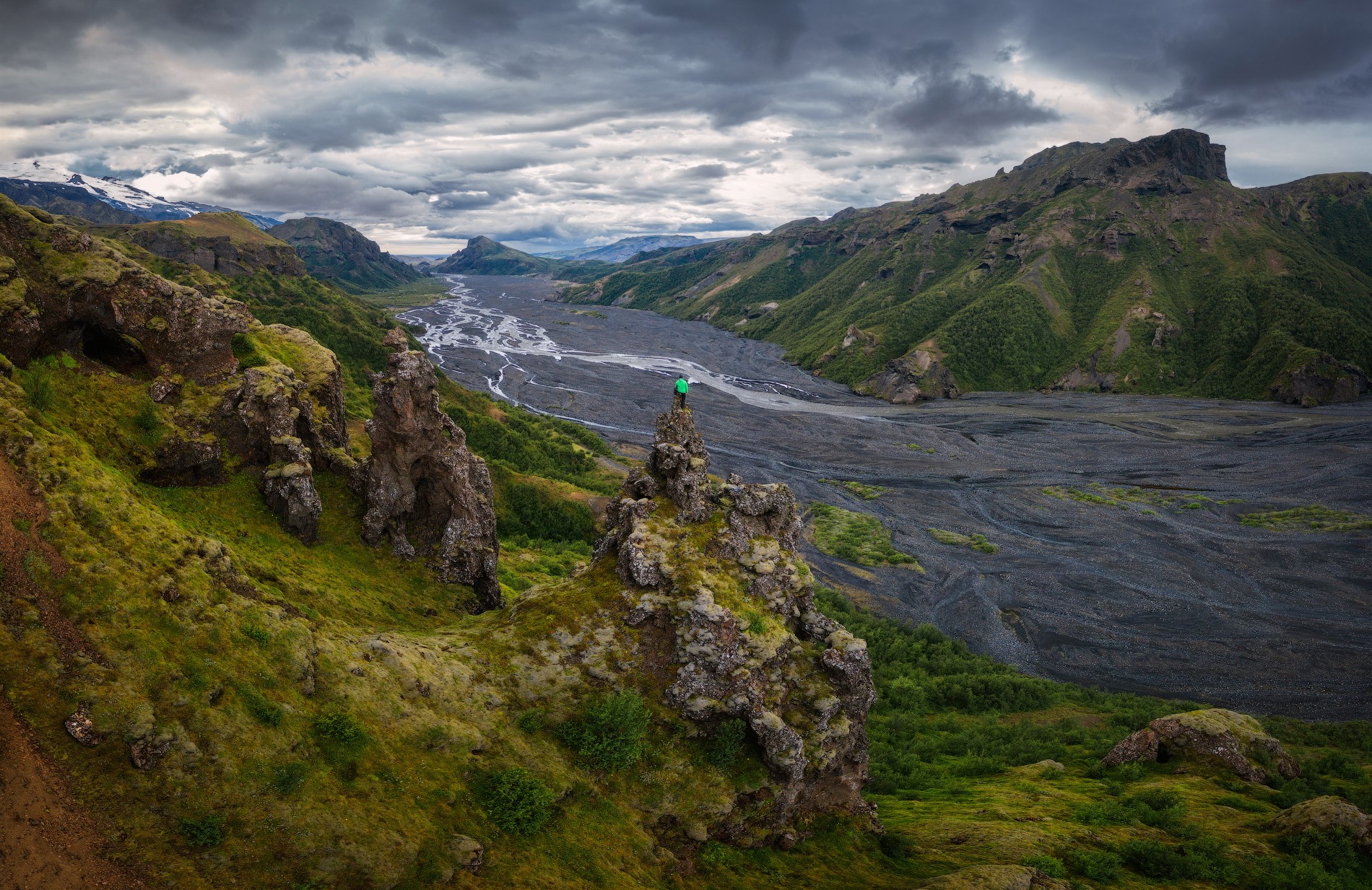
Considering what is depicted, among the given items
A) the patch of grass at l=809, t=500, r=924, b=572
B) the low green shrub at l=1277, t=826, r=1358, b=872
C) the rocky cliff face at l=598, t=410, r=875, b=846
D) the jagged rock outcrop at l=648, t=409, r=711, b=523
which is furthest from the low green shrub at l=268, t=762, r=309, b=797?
the patch of grass at l=809, t=500, r=924, b=572

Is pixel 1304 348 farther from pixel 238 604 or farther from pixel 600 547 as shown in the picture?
pixel 238 604

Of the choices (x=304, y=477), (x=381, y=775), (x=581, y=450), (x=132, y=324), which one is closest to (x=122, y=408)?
(x=132, y=324)

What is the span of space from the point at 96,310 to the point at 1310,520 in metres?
145

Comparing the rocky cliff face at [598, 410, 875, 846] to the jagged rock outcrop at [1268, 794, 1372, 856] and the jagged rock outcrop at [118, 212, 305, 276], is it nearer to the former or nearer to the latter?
the jagged rock outcrop at [1268, 794, 1372, 856]

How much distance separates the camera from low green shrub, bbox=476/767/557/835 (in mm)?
20312

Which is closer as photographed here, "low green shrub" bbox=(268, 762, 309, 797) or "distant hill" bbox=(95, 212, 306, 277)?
"low green shrub" bbox=(268, 762, 309, 797)

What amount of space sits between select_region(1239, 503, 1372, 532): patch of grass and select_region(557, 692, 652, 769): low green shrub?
388 ft

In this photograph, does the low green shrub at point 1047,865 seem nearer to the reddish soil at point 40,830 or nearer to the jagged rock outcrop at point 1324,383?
the reddish soil at point 40,830

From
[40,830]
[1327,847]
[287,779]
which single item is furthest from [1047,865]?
[40,830]

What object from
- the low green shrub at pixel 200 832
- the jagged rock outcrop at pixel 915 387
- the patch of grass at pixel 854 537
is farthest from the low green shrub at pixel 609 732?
the jagged rock outcrop at pixel 915 387

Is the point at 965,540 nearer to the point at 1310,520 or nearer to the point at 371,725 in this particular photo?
the point at 1310,520

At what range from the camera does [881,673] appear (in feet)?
211

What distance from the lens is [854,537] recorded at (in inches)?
3787

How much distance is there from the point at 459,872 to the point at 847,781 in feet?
53.4
